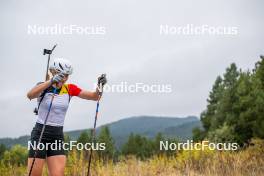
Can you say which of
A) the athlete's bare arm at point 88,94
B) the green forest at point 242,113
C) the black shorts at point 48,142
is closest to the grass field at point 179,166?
the athlete's bare arm at point 88,94

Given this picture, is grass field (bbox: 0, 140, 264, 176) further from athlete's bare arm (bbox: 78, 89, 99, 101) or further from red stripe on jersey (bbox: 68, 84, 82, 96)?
red stripe on jersey (bbox: 68, 84, 82, 96)

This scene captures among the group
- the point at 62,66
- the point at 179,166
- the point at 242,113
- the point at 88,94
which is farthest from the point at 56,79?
the point at 242,113

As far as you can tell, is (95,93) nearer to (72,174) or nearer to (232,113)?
(72,174)

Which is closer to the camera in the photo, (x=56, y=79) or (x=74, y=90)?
(x=56, y=79)

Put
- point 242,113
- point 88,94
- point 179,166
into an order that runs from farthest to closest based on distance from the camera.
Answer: point 242,113, point 179,166, point 88,94

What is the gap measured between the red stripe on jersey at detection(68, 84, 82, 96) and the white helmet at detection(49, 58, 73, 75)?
0.38 m

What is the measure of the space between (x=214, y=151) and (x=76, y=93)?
5.32 metres

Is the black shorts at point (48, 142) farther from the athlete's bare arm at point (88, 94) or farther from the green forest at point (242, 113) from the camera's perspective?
the green forest at point (242, 113)

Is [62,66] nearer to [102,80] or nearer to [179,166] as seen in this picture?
[102,80]

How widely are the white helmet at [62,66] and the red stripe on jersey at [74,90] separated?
0.38 metres

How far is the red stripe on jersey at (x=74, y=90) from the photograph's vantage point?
684cm

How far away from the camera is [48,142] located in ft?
21.5

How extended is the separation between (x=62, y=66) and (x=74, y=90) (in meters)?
0.54

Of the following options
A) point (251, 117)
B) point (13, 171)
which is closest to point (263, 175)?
point (13, 171)
